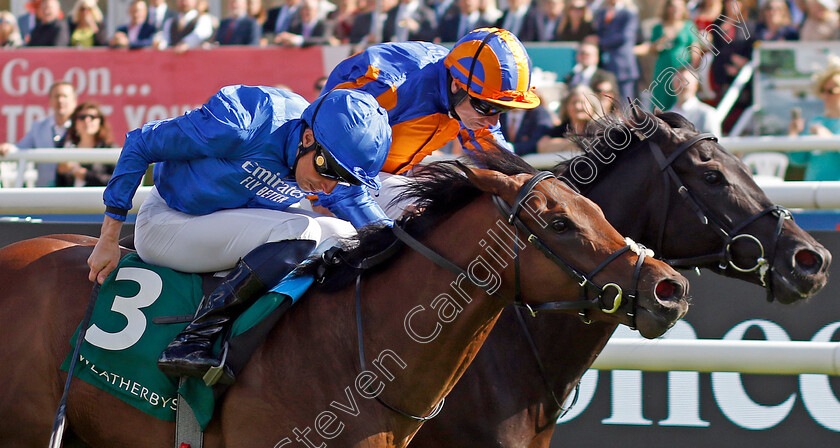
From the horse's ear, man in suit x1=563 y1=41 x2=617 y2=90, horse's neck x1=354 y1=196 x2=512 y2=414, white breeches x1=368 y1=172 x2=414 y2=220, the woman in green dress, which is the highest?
the horse's ear

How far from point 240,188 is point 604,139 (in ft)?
4.61

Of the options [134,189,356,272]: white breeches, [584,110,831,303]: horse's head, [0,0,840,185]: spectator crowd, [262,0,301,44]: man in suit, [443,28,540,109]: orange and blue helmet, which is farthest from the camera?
[262,0,301,44]: man in suit

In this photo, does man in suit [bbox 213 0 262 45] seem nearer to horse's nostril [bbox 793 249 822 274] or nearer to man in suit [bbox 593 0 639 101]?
man in suit [bbox 593 0 639 101]

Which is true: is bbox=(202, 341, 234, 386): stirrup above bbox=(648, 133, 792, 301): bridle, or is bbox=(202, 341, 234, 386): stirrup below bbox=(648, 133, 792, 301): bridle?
below

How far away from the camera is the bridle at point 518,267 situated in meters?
2.66

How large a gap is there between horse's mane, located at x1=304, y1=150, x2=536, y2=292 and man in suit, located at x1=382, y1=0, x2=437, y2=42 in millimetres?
6361

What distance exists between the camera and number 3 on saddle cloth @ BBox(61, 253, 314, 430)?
9.98ft

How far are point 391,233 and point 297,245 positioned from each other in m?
0.34

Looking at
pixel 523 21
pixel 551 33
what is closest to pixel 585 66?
pixel 551 33

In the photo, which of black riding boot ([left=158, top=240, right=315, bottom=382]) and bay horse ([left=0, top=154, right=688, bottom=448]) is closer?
bay horse ([left=0, top=154, right=688, bottom=448])

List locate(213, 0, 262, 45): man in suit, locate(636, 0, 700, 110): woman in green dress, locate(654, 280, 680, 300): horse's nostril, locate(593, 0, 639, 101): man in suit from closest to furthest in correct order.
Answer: locate(654, 280, 680, 300): horse's nostril < locate(636, 0, 700, 110): woman in green dress < locate(593, 0, 639, 101): man in suit < locate(213, 0, 262, 45): man in suit

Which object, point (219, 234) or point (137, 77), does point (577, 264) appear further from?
point (137, 77)

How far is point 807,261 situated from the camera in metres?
3.38

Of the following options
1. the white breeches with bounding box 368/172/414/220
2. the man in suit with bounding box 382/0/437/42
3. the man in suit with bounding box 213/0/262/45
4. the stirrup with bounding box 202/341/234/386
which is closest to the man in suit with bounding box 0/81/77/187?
the man in suit with bounding box 213/0/262/45
